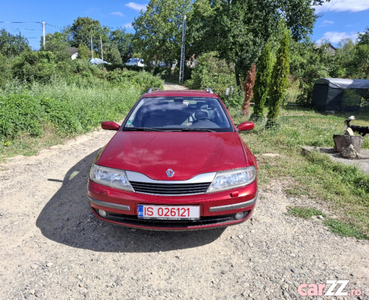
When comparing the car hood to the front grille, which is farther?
the car hood

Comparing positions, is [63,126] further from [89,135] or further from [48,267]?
[48,267]

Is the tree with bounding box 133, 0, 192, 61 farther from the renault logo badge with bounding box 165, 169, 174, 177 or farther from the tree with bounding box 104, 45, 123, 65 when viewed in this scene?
the renault logo badge with bounding box 165, 169, 174, 177

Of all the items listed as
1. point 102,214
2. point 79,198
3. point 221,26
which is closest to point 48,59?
point 221,26

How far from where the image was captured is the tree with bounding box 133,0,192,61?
38719 millimetres

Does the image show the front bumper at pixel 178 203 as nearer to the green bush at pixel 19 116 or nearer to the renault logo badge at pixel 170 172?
the renault logo badge at pixel 170 172

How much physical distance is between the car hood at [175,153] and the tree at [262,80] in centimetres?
725

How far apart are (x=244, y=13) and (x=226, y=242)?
17201 millimetres

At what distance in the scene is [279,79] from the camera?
8.61 m

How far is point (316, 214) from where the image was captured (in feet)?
11.6

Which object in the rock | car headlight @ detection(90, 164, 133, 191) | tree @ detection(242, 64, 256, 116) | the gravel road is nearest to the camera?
the gravel road

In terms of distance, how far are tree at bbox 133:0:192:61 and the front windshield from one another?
36317 millimetres

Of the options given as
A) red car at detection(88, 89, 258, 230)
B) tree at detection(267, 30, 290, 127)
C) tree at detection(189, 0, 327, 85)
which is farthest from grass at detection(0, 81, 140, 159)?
tree at detection(189, 0, 327, 85)

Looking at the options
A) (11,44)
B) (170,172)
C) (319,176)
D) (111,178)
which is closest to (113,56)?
(11,44)

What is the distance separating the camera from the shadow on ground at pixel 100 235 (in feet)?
9.11
